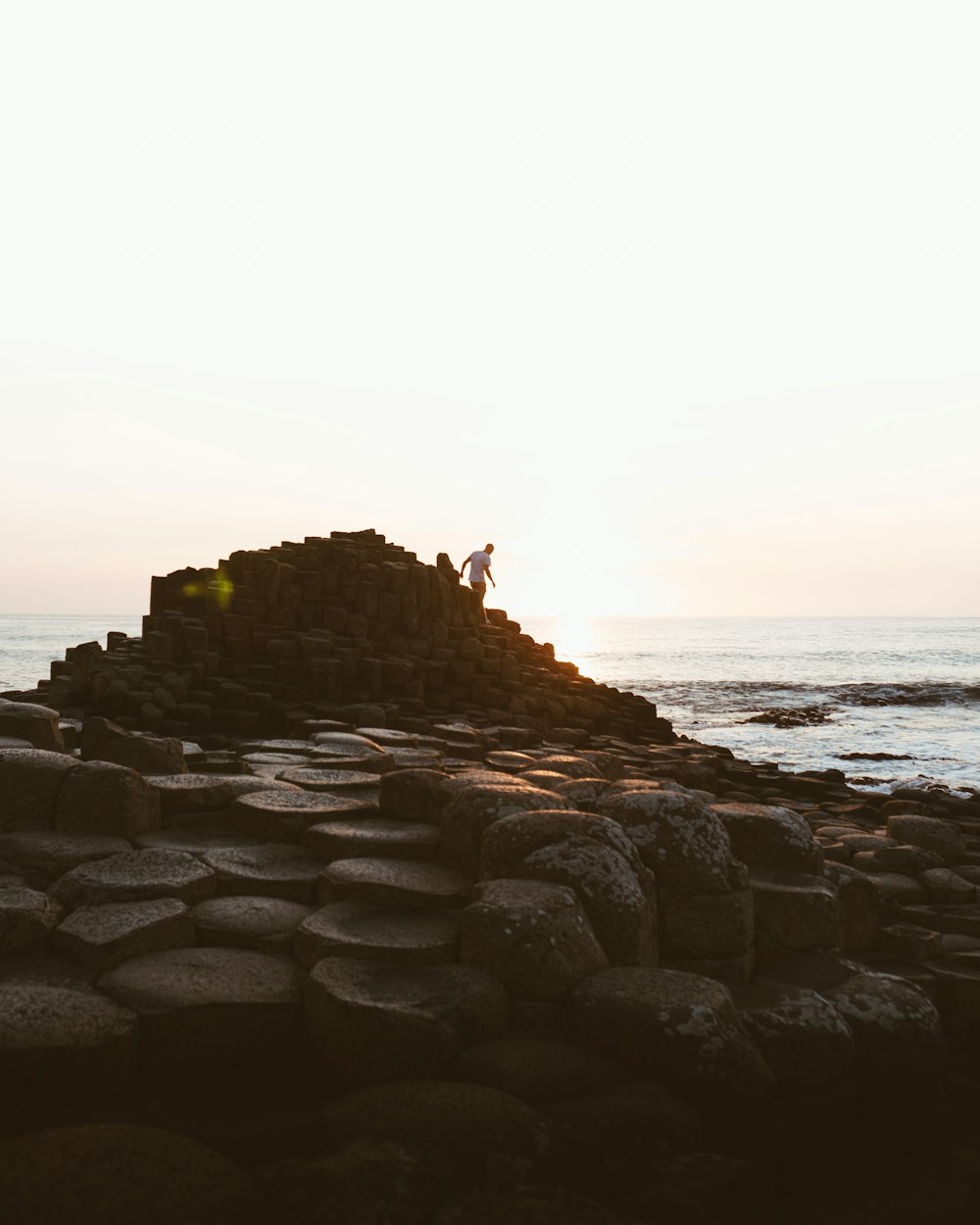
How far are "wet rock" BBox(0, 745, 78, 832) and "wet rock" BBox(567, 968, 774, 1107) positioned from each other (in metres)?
3.23

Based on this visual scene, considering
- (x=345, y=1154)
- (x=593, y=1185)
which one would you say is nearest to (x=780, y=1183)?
(x=593, y=1185)

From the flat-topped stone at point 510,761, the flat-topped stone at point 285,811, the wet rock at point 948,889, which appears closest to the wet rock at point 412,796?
the flat-topped stone at point 285,811

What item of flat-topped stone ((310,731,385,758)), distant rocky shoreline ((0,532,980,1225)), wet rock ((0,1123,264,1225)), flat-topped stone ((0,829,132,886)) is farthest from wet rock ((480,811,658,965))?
flat-topped stone ((310,731,385,758))

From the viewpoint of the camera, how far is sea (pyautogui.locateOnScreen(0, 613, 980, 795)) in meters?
25.2

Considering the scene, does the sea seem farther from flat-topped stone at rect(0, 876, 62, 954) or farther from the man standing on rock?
flat-topped stone at rect(0, 876, 62, 954)

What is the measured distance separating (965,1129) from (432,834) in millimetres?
3066

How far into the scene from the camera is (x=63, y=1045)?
3.25 meters

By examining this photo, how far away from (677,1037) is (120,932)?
2.43 metres

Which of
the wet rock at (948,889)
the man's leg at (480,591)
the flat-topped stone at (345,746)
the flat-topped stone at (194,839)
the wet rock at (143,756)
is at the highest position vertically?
the man's leg at (480,591)

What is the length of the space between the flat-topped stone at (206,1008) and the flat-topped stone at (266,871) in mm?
817

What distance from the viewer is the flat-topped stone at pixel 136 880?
4473mm

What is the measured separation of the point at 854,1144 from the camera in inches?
161

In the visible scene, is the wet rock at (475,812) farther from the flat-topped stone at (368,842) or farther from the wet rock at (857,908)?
the wet rock at (857,908)

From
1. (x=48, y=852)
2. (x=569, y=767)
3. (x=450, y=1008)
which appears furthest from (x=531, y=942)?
(x=569, y=767)
